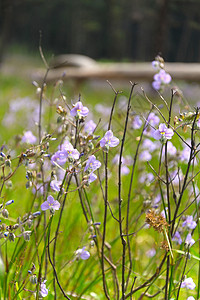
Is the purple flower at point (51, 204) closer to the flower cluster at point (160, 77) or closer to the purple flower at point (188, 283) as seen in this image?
the purple flower at point (188, 283)

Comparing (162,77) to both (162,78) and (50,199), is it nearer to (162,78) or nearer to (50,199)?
(162,78)

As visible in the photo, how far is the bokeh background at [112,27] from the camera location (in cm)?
599

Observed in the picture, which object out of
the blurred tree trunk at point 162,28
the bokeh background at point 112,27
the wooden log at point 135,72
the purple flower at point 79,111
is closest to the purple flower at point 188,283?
the purple flower at point 79,111

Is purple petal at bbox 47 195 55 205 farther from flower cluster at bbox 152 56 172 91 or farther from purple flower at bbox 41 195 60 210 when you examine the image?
flower cluster at bbox 152 56 172 91

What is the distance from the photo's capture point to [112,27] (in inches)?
507

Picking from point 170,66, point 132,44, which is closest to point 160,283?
point 170,66

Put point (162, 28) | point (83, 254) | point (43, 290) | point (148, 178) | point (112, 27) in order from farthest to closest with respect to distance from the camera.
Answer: point (112, 27), point (162, 28), point (148, 178), point (83, 254), point (43, 290)

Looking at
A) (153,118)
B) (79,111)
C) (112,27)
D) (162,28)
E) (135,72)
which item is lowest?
(79,111)

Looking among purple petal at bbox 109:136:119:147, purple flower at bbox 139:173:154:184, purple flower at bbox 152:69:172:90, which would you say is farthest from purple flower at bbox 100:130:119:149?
purple flower at bbox 139:173:154:184

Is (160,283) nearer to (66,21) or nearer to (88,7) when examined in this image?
(88,7)

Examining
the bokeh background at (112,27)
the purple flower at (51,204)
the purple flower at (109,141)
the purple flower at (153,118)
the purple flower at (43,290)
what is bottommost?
the purple flower at (43,290)

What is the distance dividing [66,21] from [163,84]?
58.2 feet

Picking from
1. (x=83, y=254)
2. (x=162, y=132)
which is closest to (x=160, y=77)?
(x=162, y=132)

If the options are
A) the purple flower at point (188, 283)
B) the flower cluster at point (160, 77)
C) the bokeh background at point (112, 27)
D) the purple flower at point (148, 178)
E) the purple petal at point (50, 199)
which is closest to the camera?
the purple petal at point (50, 199)
